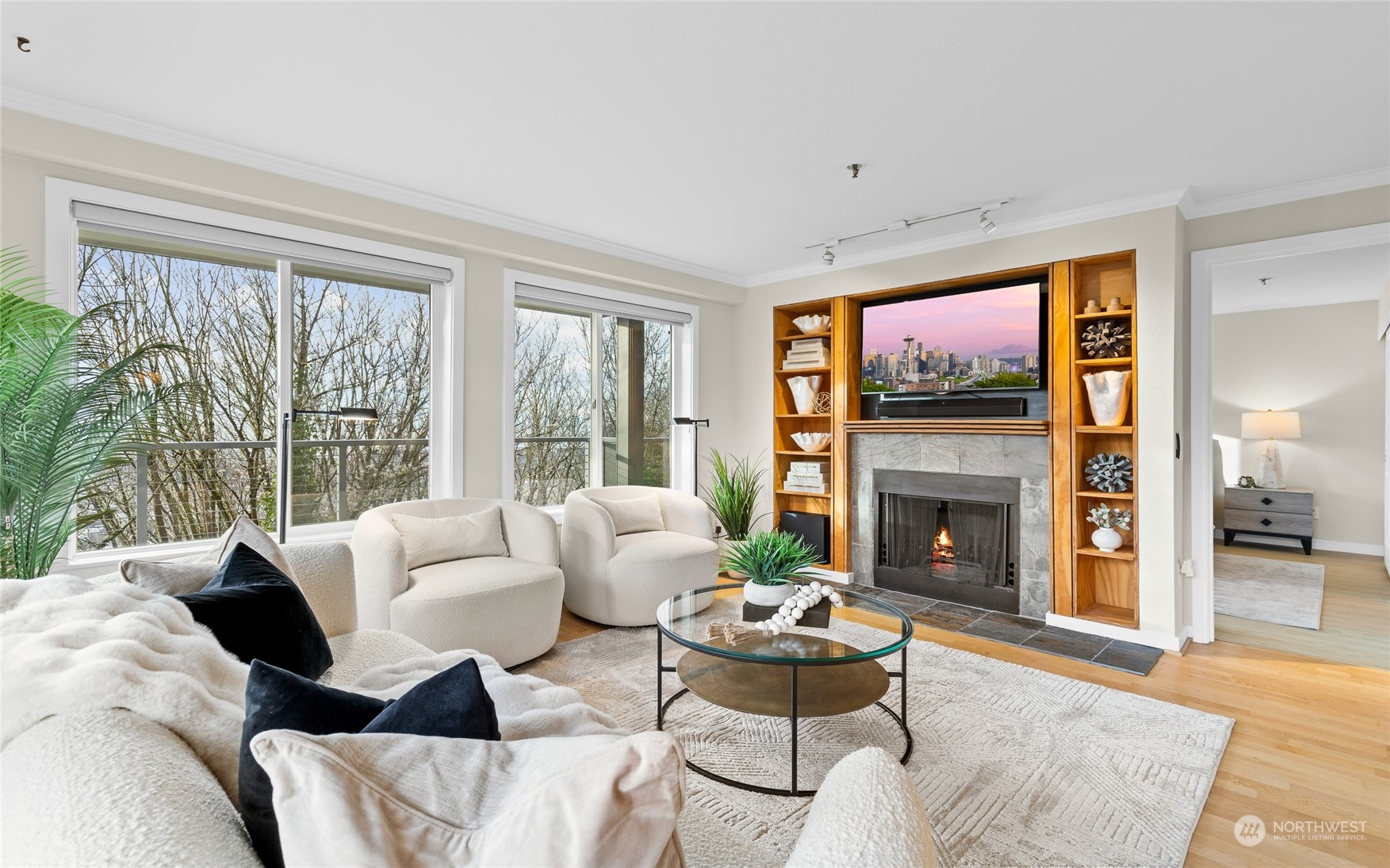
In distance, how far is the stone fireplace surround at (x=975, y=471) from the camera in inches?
157

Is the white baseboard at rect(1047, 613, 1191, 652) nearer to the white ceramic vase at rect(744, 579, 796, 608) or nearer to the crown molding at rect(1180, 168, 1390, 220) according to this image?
the white ceramic vase at rect(744, 579, 796, 608)

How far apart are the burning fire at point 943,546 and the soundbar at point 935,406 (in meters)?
0.82

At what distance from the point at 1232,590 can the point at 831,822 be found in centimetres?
541

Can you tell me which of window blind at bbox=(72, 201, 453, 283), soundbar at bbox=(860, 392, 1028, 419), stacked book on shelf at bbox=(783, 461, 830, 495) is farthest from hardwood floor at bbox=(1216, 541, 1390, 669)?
window blind at bbox=(72, 201, 453, 283)

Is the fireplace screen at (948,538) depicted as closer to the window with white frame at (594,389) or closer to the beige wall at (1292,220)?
the window with white frame at (594,389)

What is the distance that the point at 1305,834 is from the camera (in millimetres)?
1923

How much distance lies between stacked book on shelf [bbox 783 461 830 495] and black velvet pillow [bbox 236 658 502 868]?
4402 millimetres

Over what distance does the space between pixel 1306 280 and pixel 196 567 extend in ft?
24.1

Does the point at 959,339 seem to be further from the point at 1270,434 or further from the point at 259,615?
the point at 1270,434

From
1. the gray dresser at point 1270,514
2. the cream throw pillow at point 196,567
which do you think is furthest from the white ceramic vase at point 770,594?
the gray dresser at point 1270,514

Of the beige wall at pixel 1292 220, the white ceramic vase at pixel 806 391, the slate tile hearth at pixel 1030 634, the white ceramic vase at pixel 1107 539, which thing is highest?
the beige wall at pixel 1292 220

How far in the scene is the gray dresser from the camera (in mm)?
5977

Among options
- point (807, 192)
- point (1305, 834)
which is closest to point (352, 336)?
point (807, 192)

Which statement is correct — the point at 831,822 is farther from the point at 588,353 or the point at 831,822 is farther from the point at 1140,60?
the point at 588,353
